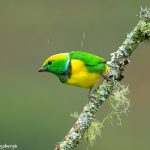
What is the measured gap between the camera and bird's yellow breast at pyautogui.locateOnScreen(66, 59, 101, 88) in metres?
4.35

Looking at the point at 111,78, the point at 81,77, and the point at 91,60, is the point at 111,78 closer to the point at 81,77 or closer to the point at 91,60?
the point at 81,77

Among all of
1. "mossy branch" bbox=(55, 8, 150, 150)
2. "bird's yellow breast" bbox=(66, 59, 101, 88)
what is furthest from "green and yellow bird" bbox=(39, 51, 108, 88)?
"mossy branch" bbox=(55, 8, 150, 150)

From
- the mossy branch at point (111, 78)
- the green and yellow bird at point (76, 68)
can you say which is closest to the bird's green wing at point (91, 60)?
the green and yellow bird at point (76, 68)

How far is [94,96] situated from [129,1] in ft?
38.7

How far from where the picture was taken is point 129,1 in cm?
1567

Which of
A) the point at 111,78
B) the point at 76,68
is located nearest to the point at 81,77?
the point at 76,68

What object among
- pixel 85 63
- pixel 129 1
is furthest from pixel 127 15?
pixel 85 63

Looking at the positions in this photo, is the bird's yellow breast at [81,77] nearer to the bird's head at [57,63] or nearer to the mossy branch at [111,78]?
the bird's head at [57,63]

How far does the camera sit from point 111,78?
13.0ft

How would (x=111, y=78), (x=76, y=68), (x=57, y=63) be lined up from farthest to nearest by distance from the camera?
(x=76, y=68), (x=57, y=63), (x=111, y=78)

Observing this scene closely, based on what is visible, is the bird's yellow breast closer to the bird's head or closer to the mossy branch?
the bird's head

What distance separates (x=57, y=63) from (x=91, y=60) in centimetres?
22

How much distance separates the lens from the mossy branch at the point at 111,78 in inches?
153

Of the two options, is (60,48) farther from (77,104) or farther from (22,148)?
(22,148)
